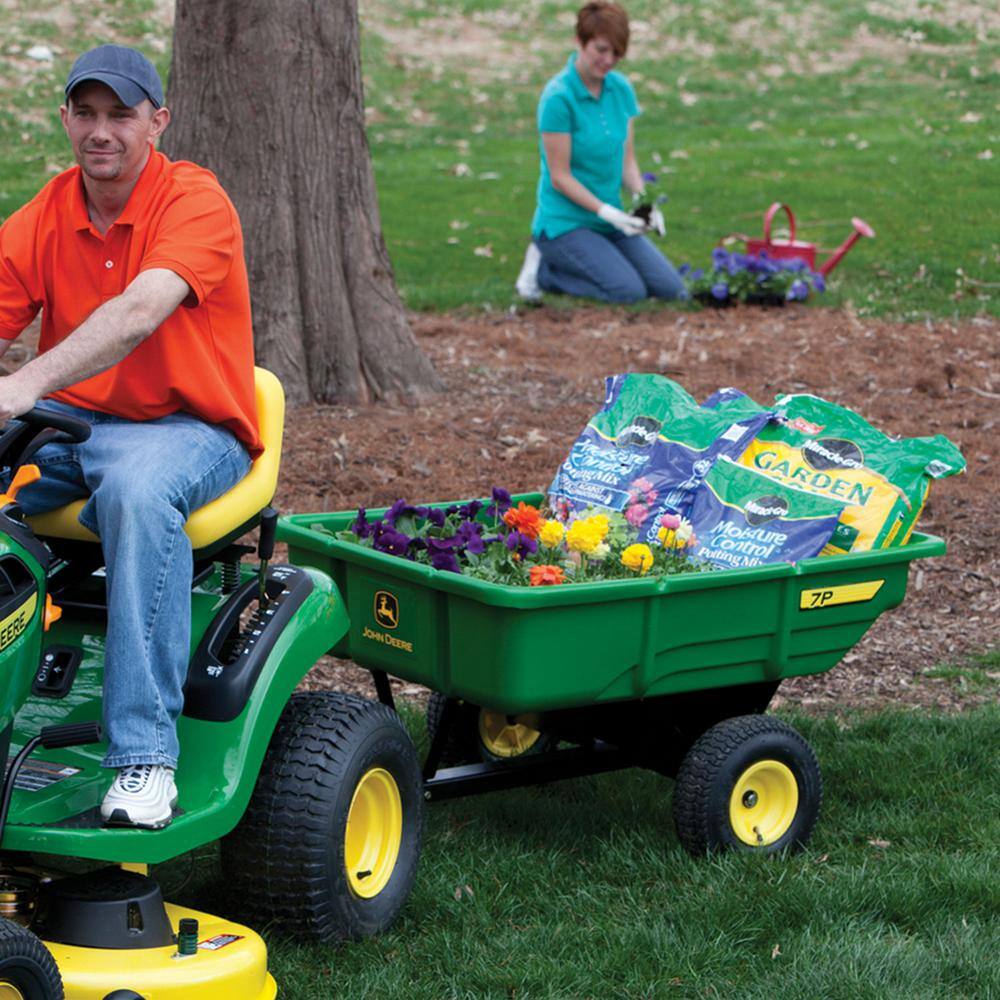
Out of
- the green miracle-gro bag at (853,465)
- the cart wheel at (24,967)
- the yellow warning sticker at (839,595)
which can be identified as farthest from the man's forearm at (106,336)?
the green miracle-gro bag at (853,465)

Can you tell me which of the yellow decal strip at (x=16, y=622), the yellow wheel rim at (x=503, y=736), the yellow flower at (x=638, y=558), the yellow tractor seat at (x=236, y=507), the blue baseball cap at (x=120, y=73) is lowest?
the yellow wheel rim at (x=503, y=736)

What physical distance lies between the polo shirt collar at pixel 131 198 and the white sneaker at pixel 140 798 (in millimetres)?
1144

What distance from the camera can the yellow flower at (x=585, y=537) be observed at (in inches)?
159

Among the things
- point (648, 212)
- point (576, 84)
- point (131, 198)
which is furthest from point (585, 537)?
point (648, 212)

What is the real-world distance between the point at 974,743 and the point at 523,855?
1.43 meters

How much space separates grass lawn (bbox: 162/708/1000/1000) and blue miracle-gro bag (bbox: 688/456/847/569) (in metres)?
0.71

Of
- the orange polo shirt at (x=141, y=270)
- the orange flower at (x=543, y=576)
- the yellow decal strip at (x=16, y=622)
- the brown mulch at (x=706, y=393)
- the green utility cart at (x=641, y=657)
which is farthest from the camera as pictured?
the brown mulch at (x=706, y=393)

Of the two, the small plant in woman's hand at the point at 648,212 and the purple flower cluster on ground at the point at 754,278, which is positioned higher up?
the small plant in woman's hand at the point at 648,212

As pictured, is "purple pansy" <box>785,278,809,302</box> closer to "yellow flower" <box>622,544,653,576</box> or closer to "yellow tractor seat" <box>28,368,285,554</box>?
"yellow flower" <box>622,544,653,576</box>

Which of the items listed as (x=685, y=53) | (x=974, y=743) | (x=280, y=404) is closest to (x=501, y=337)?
(x=974, y=743)

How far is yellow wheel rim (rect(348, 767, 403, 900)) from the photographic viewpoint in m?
3.59

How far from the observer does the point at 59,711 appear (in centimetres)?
→ 329

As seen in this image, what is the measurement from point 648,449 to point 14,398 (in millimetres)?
1972

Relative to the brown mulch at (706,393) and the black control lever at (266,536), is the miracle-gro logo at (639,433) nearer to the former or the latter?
the brown mulch at (706,393)
